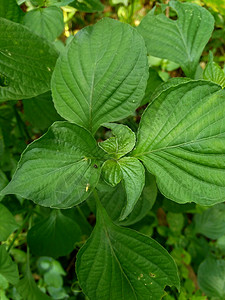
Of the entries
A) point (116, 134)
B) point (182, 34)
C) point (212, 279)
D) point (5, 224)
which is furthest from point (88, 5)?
point (212, 279)

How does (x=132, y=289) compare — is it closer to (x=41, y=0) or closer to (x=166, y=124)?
(x=166, y=124)

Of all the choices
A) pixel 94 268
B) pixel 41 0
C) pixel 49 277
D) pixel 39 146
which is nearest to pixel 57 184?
pixel 39 146

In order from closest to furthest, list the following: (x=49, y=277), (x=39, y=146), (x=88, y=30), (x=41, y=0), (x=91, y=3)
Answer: (x=39, y=146) < (x=88, y=30) < (x=41, y=0) < (x=91, y=3) < (x=49, y=277)

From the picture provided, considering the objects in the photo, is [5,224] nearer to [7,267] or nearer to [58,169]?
[7,267]

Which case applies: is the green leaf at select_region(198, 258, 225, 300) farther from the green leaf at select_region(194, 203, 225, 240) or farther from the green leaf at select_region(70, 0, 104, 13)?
the green leaf at select_region(70, 0, 104, 13)

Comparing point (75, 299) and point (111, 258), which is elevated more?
point (111, 258)

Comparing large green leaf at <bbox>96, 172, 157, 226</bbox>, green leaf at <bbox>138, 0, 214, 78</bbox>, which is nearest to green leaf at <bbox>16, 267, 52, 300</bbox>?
large green leaf at <bbox>96, 172, 157, 226</bbox>

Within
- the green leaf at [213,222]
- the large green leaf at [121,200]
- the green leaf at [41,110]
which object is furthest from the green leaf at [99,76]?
the green leaf at [213,222]
